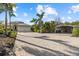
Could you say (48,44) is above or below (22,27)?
below

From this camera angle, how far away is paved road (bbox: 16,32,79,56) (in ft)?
16.7

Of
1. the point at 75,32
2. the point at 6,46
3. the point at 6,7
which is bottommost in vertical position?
the point at 6,46

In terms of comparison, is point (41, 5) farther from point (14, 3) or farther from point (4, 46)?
point (4, 46)

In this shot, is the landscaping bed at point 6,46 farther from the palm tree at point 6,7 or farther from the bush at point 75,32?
the bush at point 75,32

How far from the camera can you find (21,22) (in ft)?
16.9

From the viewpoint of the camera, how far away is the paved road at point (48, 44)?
5.08 meters

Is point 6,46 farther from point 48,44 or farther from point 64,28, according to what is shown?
point 64,28

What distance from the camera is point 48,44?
513 cm

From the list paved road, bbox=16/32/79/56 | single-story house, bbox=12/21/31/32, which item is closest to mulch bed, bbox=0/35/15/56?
paved road, bbox=16/32/79/56

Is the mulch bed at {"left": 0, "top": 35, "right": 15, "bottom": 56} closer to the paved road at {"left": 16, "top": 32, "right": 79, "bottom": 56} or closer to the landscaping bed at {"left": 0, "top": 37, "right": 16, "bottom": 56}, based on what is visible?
the landscaping bed at {"left": 0, "top": 37, "right": 16, "bottom": 56}

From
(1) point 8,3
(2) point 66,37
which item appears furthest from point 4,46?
(2) point 66,37

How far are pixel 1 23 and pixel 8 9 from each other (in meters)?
0.31

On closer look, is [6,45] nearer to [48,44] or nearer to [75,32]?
[48,44]

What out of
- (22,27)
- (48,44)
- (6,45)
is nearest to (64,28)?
(48,44)
